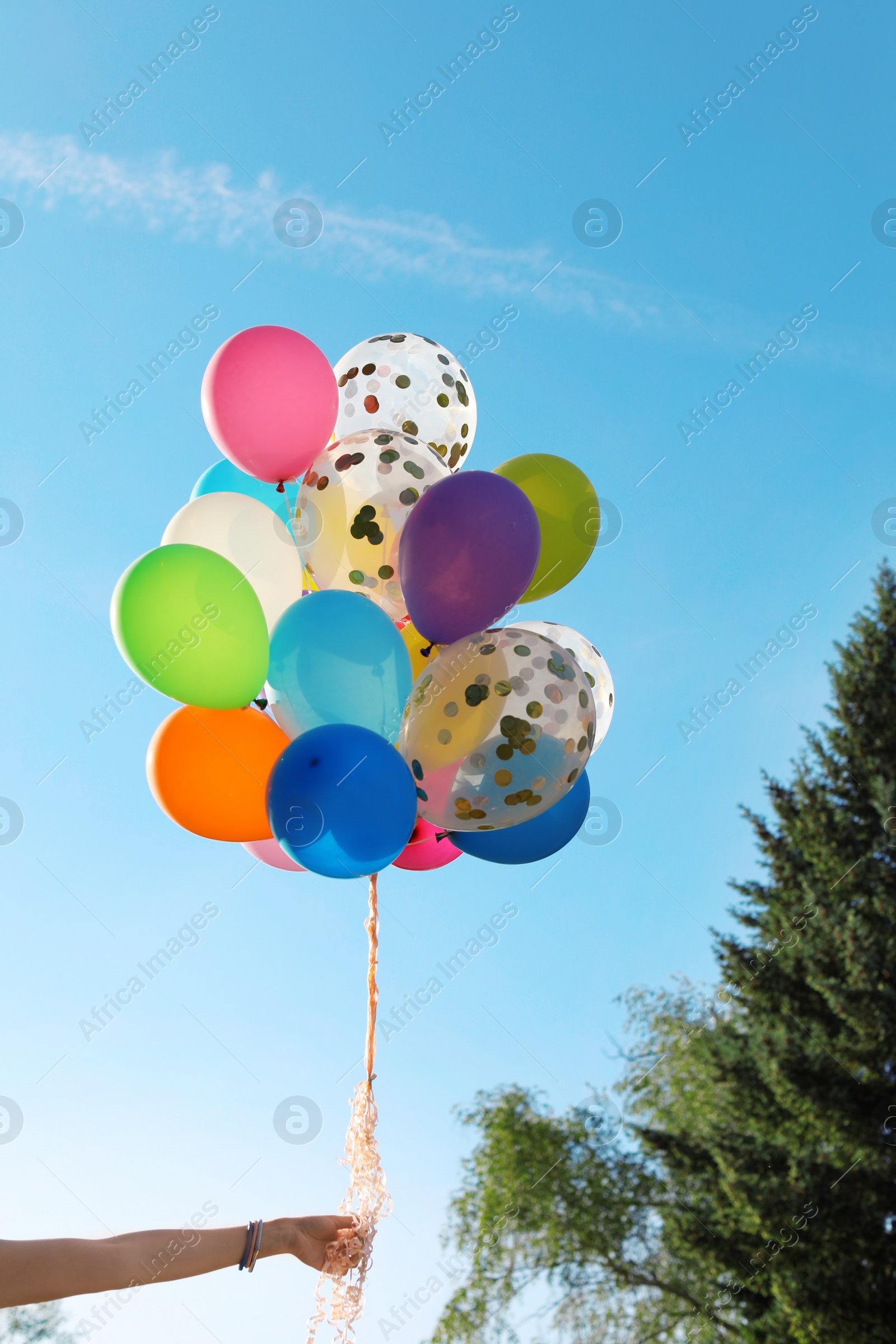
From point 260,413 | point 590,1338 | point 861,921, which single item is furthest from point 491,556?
point 590,1338

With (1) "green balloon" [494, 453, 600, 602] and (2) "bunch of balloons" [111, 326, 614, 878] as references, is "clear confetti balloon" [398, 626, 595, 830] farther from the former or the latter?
(1) "green balloon" [494, 453, 600, 602]

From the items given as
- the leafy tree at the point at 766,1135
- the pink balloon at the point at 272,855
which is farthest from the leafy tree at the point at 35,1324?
the pink balloon at the point at 272,855

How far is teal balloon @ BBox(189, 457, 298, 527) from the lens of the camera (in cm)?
254

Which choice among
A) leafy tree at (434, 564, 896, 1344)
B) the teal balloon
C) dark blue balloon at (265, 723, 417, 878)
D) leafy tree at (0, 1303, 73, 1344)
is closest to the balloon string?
dark blue balloon at (265, 723, 417, 878)

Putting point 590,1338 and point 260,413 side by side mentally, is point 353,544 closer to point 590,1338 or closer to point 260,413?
point 260,413

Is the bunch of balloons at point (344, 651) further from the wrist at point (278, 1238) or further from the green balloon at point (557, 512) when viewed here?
the wrist at point (278, 1238)

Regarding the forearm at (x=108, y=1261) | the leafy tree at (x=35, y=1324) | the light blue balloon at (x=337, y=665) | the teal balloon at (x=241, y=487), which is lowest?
the leafy tree at (x=35, y=1324)

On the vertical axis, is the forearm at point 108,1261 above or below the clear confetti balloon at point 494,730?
below

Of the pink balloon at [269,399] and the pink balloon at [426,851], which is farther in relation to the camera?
the pink balloon at [426,851]

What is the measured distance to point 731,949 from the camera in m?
7.62

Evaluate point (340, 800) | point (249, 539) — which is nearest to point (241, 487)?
point (249, 539)

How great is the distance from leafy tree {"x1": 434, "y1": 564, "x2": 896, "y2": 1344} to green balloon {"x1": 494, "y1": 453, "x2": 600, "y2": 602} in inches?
217

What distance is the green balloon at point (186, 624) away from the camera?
2025 millimetres

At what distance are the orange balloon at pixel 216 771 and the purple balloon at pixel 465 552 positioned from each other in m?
0.48
